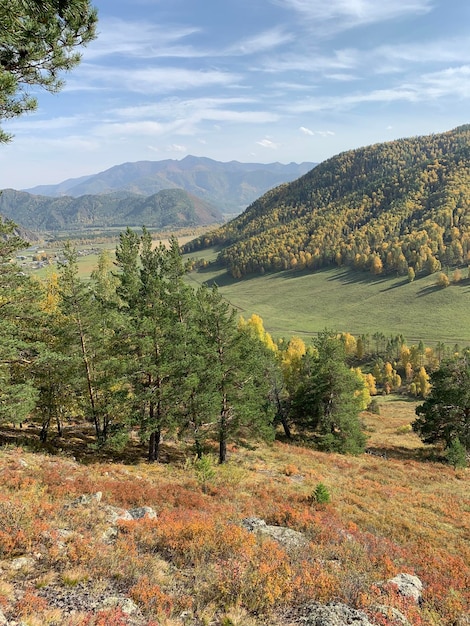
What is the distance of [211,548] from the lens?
11570 millimetres

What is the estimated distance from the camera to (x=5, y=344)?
18359mm

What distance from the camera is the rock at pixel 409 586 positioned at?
10.8 meters

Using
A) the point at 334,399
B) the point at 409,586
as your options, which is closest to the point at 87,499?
the point at 409,586

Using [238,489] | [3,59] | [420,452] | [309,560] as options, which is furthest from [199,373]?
[420,452]

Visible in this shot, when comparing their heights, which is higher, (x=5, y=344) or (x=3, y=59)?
(x=3, y=59)

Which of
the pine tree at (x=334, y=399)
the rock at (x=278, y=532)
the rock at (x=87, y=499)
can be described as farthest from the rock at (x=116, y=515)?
the pine tree at (x=334, y=399)

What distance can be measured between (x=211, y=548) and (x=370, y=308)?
163 meters

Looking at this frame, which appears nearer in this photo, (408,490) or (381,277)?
(408,490)

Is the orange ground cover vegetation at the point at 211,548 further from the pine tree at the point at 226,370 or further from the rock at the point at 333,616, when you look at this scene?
the pine tree at the point at 226,370

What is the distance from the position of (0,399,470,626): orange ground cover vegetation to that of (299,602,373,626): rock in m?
0.35

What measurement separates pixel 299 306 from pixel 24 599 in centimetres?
17383

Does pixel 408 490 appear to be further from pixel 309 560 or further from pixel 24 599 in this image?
pixel 24 599

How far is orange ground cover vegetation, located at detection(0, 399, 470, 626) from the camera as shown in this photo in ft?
29.8

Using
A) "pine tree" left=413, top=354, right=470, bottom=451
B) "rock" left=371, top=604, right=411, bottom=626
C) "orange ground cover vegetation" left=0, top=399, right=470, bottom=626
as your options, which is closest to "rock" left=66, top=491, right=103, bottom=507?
"orange ground cover vegetation" left=0, top=399, right=470, bottom=626
